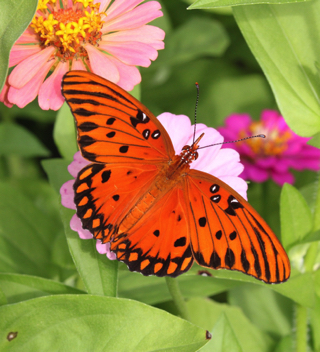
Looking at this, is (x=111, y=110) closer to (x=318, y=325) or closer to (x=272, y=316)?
(x=318, y=325)

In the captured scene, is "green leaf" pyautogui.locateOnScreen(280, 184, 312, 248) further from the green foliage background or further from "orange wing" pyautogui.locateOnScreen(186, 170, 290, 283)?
"orange wing" pyautogui.locateOnScreen(186, 170, 290, 283)

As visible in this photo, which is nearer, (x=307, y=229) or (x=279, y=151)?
(x=307, y=229)

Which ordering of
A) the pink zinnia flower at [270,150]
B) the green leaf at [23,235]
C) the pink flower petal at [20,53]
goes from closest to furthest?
1. the pink flower petal at [20,53]
2. the green leaf at [23,235]
3. the pink zinnia flower at [270,150]

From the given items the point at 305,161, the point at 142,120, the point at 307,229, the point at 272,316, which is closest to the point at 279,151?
the point at 305,161

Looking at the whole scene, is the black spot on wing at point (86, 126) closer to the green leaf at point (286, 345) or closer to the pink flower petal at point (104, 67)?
the pink flower petal at point (104, 67)

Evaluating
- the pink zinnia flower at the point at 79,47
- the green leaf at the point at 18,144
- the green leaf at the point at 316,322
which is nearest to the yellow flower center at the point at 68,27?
the pink zinnia flower at the point at 79,47

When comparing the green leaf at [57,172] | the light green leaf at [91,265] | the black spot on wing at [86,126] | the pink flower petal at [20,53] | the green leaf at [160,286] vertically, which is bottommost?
the green leaf at [160,286]
